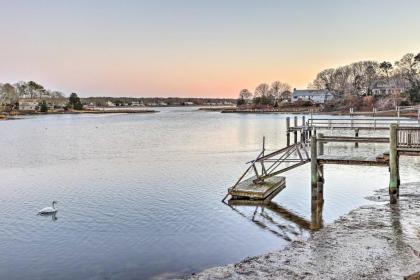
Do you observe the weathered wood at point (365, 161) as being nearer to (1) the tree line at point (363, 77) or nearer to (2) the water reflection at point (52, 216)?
(2) the water reflection at point (52, 216)

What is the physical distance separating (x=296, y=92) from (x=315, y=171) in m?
164

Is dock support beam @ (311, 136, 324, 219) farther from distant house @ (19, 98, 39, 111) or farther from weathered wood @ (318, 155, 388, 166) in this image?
distant house @ (19, 98, 39, 111)

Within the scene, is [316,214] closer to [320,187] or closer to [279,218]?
[279,218]

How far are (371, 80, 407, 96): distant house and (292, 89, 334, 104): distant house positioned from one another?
630 inches

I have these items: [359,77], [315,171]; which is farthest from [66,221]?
[359,77]

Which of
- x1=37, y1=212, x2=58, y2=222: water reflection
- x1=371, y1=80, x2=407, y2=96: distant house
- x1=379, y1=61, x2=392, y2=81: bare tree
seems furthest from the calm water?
x1=379, y1=61, x2=392, y2=81: bare tree

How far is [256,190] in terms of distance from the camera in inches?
810

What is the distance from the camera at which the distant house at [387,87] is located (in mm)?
135762

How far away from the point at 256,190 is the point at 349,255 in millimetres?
8628

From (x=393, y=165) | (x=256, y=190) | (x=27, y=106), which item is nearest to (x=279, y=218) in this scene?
(x=256, y=190)

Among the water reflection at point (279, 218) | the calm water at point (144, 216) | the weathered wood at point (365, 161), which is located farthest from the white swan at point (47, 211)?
the weathered wood at point (365, 161)

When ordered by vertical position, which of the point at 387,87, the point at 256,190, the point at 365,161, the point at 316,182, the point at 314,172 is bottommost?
the point at 256,190

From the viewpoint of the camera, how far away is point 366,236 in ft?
45.4

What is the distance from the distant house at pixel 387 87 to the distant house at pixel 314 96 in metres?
16.0
